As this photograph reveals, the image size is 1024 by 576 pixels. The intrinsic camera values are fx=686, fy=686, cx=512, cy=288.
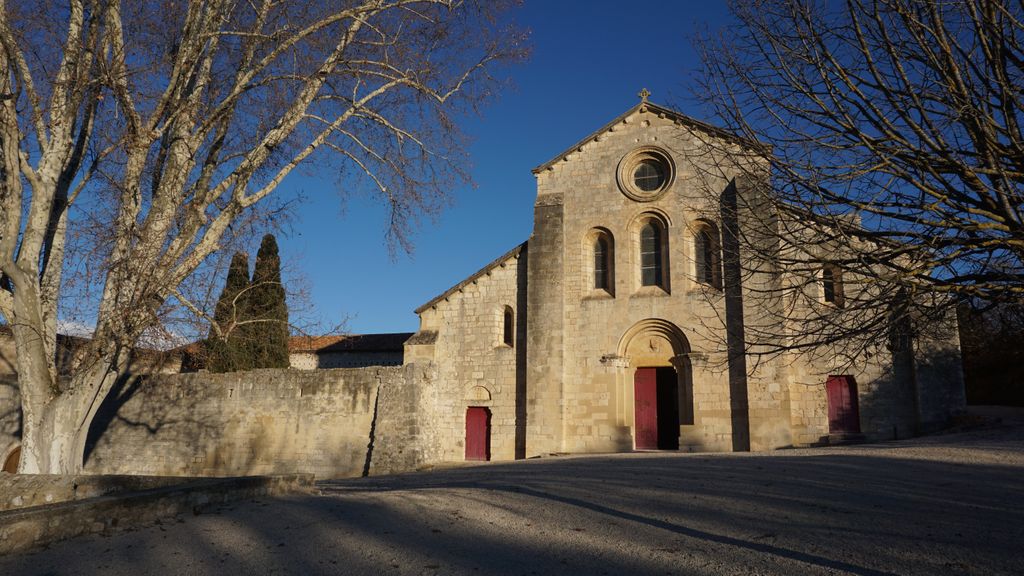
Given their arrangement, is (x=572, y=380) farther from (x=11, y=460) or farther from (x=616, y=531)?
(x=11, y=460)

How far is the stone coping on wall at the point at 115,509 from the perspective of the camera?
219 inches

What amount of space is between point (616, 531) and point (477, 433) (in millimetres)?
13661

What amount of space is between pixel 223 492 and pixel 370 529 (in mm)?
2550

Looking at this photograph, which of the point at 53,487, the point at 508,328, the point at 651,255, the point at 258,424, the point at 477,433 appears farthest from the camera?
the point at 508,328

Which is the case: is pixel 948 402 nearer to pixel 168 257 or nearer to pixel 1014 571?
pixel 1014 571

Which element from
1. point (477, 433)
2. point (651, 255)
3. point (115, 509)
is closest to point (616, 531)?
point (115, 509)

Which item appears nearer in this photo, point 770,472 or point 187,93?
point 770,472

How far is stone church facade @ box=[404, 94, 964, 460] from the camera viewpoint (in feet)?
56.2

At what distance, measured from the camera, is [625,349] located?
18922mm

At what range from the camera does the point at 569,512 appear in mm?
7156

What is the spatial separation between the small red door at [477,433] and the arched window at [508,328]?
2076mm

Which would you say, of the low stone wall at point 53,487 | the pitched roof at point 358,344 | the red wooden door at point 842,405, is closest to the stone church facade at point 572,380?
the red wooden door at point 842,405

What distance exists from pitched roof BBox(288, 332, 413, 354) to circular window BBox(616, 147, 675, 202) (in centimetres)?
1172

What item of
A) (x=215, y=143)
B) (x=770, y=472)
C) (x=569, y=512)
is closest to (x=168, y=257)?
(x=215, y=143)
